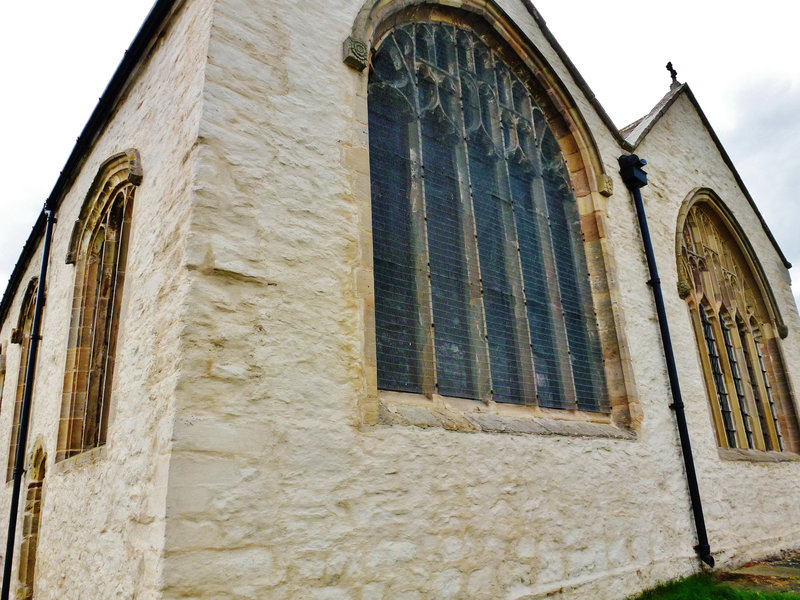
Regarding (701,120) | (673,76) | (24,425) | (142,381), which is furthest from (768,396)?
(24,425)

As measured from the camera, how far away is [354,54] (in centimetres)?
465

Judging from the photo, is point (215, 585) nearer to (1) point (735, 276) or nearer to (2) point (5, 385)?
(2) point (5, 385)

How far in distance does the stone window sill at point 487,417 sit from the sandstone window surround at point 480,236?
0.03 metres

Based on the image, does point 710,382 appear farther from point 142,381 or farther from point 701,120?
point 142,381

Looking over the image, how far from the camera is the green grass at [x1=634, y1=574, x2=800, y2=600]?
4.89m

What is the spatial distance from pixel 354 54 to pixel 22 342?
7.69 metres

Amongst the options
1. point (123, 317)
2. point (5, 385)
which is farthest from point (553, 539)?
point (5, 385)

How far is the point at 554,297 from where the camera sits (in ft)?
19.7

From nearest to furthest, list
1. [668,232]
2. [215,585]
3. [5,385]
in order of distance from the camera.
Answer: [215,585]
[668,232]
[5,385]

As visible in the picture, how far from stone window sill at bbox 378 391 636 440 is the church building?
0.09 feet

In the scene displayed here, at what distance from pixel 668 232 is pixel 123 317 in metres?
6.55

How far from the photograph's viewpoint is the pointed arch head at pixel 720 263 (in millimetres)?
8469

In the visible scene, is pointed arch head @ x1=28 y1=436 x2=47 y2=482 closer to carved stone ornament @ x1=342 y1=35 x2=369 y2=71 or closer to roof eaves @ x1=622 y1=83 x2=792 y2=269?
carved stone ornament @ x1=342 y1=35 x2=369 y2=71

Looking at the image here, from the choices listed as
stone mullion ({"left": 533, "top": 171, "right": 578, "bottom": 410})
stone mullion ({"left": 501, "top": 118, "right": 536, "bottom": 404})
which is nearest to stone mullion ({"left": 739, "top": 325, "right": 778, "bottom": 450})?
stone mullion ({"left": 533, "top": 171, "right": 578, "bottom": 410})
